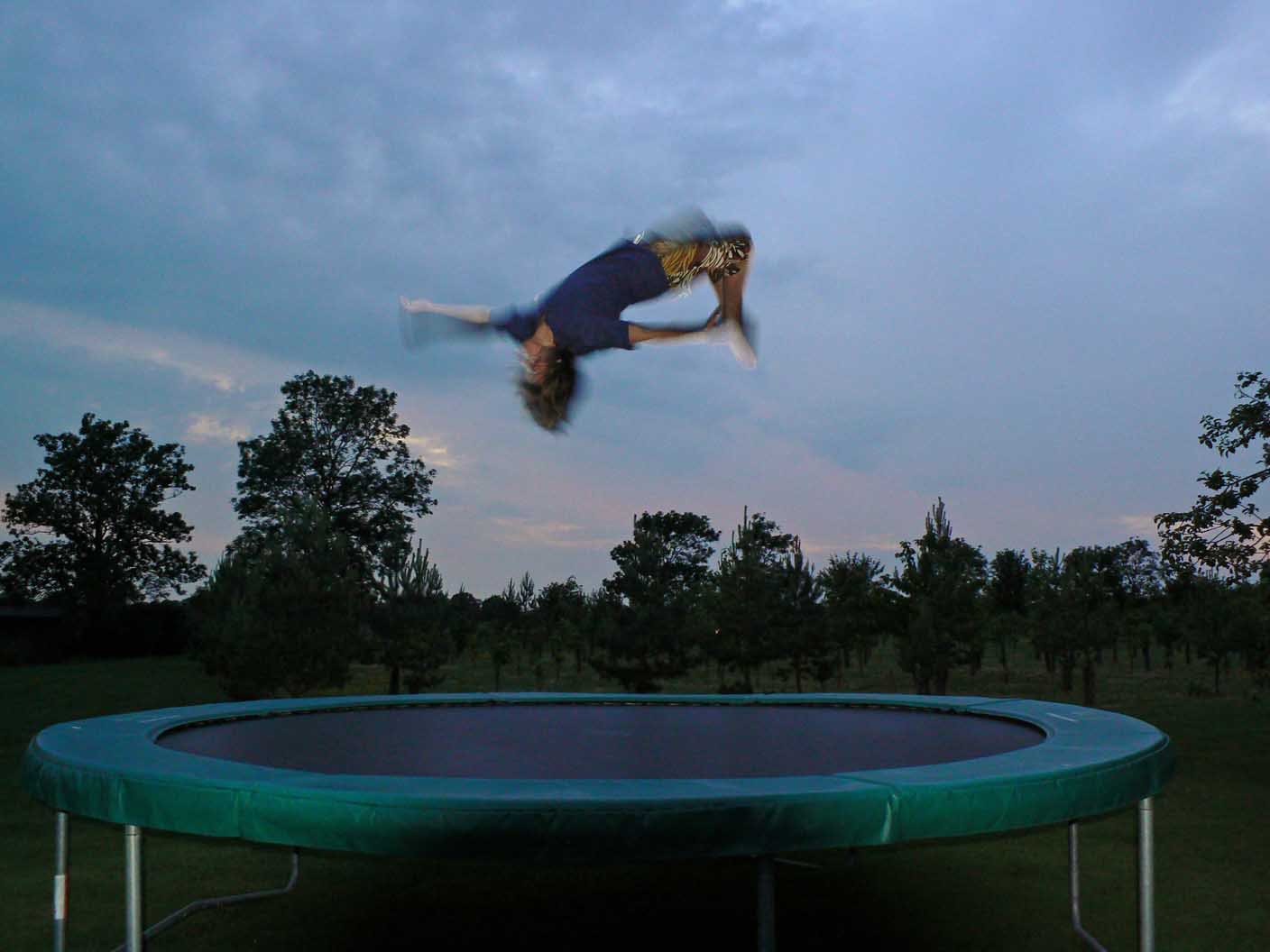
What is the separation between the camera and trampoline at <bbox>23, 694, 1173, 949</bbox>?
2.03 m

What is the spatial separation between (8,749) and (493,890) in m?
7.36

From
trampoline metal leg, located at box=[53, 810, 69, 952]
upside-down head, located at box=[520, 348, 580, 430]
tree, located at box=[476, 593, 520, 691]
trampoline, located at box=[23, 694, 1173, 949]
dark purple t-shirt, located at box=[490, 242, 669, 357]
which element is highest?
dark purple t-shirt, located at box=[490, 242, 669, 357]

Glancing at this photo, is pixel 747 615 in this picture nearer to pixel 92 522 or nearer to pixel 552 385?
pixel 552 385

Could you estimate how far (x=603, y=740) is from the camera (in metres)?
4.09


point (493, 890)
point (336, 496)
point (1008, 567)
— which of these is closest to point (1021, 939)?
point (493, 890)

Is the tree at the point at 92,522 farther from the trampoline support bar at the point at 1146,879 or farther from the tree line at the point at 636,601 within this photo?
the trampoline support bar at the point at 1146,879

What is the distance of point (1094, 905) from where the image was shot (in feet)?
14.4

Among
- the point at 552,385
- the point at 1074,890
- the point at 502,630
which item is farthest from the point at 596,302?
the point at 502,630

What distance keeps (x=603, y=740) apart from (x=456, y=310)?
1995mm

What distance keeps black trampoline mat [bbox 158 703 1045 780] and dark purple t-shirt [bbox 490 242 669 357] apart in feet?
3.63

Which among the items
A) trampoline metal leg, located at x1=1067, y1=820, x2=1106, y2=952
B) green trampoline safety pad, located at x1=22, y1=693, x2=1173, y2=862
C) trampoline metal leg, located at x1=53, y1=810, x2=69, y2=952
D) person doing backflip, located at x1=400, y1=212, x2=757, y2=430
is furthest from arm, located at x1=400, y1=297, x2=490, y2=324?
trampoline metal leg, located at x1=1067, y1=820, x2=1106, y2=952

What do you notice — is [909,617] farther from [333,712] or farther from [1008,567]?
[1008,567]

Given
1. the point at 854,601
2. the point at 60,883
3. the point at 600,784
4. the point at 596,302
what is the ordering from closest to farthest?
the point at 600,784 → the point at 596,302 → the point at 60,883 → the point at 854,601

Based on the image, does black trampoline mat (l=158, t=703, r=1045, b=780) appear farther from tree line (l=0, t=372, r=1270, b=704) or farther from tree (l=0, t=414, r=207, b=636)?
tree (l=0, t=414, r=207, b=636)
